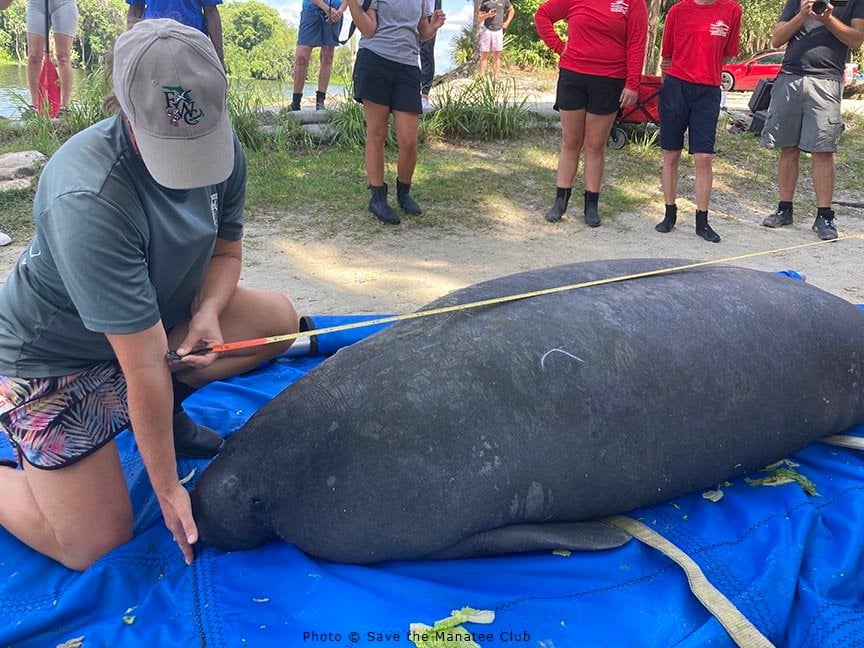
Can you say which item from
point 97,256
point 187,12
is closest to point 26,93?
point 187,12

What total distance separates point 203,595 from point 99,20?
19.2 metres

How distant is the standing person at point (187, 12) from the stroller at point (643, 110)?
5209 mm

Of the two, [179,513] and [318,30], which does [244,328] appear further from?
[318,30]

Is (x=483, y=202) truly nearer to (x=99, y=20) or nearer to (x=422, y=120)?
(x=422, y=120)

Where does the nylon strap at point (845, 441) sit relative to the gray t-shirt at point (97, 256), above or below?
below

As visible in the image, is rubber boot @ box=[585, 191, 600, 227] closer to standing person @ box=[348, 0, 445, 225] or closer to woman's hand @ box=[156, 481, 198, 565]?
standing person @ box=[348, 0, 445, 225]

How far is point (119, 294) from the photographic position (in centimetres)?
199

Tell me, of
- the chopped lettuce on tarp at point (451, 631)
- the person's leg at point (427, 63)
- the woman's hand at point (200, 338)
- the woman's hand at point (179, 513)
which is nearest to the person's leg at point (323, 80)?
the person's leg at point (427, 63)

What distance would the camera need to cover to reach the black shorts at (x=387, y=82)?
20.2 ft

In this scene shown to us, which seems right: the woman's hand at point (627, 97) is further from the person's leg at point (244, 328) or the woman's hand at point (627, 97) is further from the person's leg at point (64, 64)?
the person's leg at point (64, 64)

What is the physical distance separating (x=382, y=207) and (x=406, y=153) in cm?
51

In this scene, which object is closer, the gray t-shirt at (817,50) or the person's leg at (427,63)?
the gray t-shirt at (817,50)

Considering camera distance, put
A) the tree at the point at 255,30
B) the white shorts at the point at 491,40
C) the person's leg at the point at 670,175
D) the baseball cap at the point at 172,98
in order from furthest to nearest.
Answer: the tree at the point at 255,30
the white shorts at the point at 491,40
the person's leg at the point at 670,175
the baseball cap at the point at 172,98

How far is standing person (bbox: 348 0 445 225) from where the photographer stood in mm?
6148
